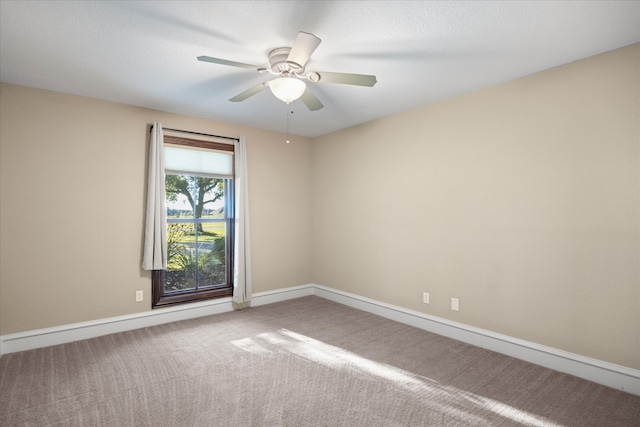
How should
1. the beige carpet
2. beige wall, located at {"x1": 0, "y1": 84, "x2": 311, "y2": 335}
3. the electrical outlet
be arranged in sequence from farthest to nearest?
the electrical outlet, beige wall, located at {"x1": 0, "y1": 84, "x2": 311, "y2": 335}, the beige carpet

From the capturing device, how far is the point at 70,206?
11.0 ft

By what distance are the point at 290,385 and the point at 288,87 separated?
2249 mm

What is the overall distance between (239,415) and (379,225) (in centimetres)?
277

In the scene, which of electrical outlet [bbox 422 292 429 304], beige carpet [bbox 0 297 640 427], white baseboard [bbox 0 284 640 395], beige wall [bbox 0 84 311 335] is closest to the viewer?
beige carpet [bbox 0 297 640 427]

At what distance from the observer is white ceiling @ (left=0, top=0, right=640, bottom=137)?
1979mm

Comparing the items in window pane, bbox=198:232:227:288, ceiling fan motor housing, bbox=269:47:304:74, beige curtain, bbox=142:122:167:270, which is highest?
ceiling fan motor housing, bbox=269:47:304:74

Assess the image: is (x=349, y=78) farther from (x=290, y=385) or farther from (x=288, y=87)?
(x=290, y=385)

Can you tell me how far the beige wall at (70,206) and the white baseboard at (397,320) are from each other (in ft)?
0.35

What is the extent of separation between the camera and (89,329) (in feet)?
11.2

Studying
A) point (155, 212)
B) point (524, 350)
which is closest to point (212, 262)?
point (155, 212)

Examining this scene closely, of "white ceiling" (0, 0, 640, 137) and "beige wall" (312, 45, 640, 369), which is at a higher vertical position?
"white ceiling" (0, 0, 640, 137)

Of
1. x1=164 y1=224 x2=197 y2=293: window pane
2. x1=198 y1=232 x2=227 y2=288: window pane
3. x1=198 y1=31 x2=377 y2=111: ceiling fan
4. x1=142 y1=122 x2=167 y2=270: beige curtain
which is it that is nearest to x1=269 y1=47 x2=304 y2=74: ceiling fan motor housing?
x1=198 y1=31 x2=377 y2=111: ceiling fan

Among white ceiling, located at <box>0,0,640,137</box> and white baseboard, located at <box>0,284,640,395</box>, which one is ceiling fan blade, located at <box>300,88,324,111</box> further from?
white baseboard, located at <box>0,284,640,395</box>

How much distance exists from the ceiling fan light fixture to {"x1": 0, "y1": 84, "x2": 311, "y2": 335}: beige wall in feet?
7.22
